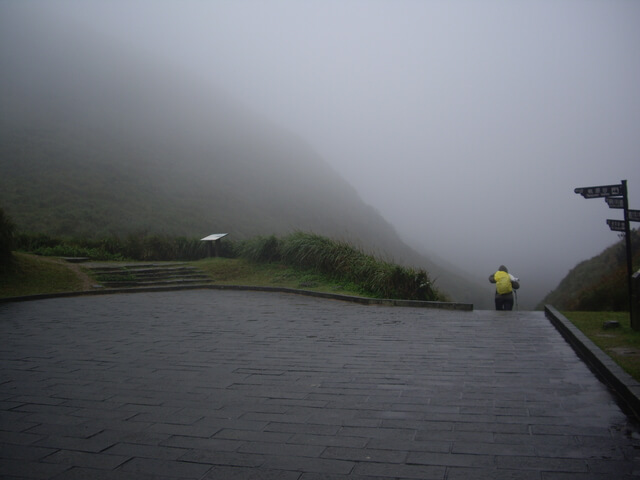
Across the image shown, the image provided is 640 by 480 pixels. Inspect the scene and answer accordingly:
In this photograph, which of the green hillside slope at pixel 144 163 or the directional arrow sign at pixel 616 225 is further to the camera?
the green hillside slope at pixel 144 163

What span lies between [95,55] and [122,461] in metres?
82.5

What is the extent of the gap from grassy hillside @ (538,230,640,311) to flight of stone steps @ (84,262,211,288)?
1237 centimetres

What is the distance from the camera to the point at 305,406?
4.73 m

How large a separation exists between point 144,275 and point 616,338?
49.4ft

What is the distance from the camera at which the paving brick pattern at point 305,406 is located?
3.46 meters

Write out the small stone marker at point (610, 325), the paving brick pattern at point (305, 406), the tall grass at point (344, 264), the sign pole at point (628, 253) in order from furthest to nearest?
the tall grass at point (344, 264), the small stone marker at point (610, 325), the sign pole at point (628, 253), the paving brick pattern at point (305, 406)

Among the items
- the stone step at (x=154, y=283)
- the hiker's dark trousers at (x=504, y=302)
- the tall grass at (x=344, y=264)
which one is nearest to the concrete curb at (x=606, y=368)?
the hiker's dark trousers at (x=504, y=302)

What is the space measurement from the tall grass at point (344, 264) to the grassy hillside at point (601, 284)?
14.1 ft

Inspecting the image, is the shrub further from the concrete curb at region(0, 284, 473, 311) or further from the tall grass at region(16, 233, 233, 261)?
the tall grass at region(16, 233, 233, 261)

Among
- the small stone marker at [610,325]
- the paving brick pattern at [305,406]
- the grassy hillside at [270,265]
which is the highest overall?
the grassy hillside at [270,265]

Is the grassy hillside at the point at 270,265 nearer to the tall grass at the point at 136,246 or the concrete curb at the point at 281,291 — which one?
the tall grass at the point at 136,246

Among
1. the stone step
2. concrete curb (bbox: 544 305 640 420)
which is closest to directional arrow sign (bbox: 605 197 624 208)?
concrete curb (bbox: 544 305 640 420)

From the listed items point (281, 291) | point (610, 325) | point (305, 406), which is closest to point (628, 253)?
point (610, 325)

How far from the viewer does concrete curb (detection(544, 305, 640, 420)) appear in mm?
4664
